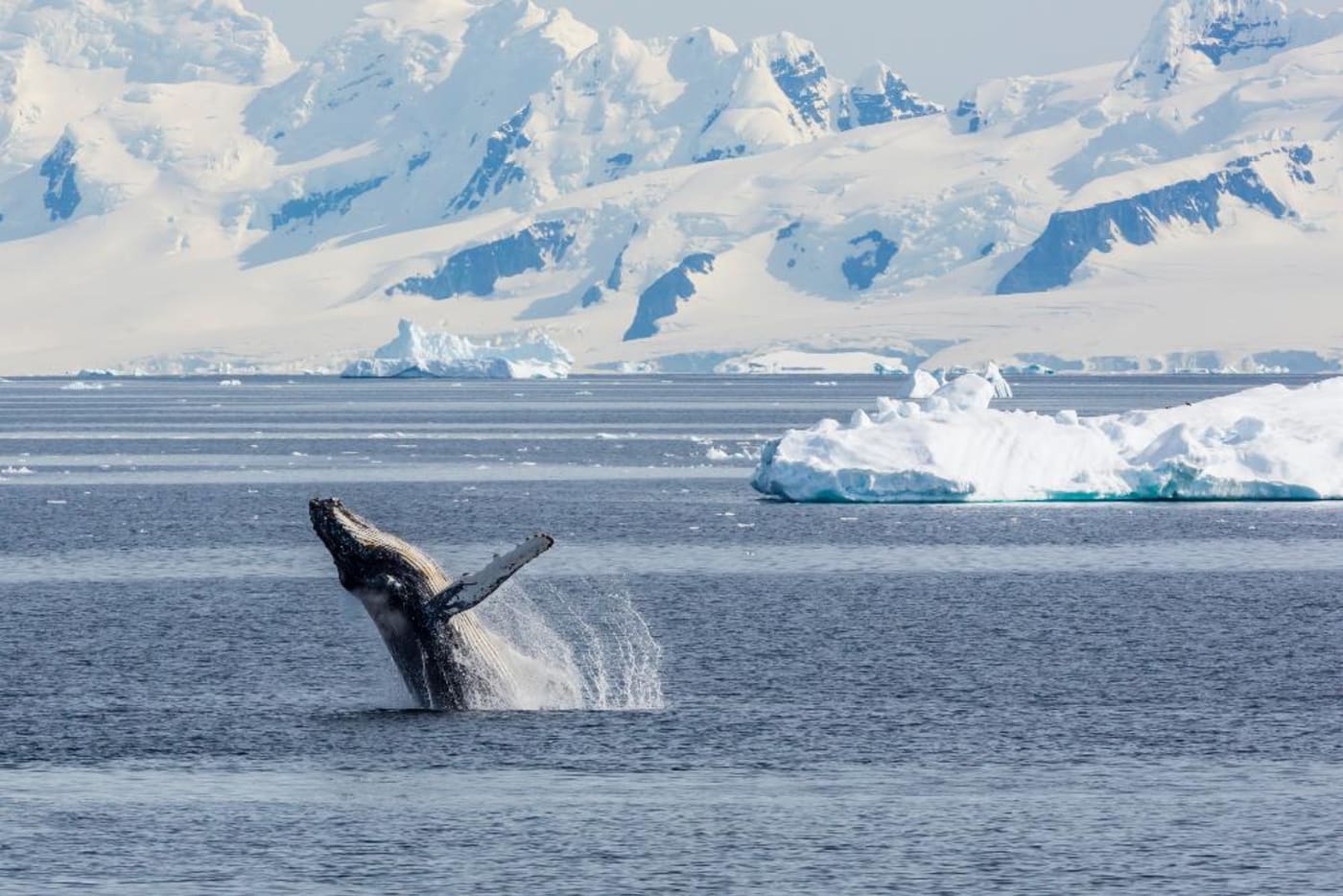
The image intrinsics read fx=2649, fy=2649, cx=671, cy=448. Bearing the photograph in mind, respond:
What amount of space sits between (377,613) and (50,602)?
72.6 feet

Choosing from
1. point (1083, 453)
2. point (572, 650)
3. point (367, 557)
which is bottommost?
point (572, 650)

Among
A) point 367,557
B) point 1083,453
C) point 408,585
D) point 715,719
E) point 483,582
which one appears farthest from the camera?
point 1083,453

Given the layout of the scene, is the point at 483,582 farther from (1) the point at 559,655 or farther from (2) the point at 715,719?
(1) the point at 559,655

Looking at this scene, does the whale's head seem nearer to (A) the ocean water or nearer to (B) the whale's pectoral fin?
(B) the whale's pectoral fin

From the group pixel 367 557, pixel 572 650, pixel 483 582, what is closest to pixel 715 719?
pixel 483 582

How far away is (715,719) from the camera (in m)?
37.4

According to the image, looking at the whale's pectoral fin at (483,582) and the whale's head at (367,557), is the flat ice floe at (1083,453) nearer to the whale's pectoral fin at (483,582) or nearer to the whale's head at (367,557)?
the whale's head at (367,557)

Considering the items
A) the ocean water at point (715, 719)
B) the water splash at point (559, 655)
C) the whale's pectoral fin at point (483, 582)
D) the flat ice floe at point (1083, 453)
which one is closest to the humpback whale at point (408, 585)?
the whale's pectoral fin at point (483, 582)

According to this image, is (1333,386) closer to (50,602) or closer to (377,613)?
(50,602)

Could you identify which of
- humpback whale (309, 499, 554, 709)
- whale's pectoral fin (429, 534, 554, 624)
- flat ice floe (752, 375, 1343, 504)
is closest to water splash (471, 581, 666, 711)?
humpback whale (309, 499, 554, 709)

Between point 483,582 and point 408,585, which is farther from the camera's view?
point 408,585

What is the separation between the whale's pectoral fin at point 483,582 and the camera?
32.6m

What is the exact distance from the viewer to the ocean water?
28.4 m

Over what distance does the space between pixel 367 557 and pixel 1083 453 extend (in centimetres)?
5005
